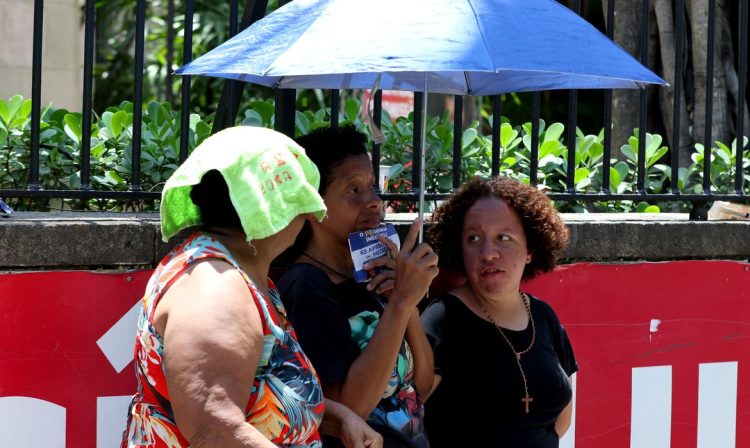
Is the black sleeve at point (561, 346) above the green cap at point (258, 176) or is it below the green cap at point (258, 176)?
below

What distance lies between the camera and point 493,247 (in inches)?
139

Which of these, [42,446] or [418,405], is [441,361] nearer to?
[418,405]

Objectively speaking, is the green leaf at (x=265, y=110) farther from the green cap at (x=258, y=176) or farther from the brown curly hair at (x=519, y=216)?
the green cap at (x=258, y=176)

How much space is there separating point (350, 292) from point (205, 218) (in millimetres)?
686

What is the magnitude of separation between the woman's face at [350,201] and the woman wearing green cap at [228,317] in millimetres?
518

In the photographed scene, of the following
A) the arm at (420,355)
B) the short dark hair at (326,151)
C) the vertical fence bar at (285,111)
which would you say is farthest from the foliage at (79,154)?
the arm at (420,355)

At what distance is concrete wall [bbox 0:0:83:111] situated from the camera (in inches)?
334

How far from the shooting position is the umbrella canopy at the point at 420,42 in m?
2.75

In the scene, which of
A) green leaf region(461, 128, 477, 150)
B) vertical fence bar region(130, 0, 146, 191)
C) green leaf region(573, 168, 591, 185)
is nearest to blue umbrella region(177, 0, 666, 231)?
vertical fence bar region(130, 0, 146, 191)

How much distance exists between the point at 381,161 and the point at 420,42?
1.64m

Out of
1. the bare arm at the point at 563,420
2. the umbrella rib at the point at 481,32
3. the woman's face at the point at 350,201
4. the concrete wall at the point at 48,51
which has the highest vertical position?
the concrete wall at the point at 48,51

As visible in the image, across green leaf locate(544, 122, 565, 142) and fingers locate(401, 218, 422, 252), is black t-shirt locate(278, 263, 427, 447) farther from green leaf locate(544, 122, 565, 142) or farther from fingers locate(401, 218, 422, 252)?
green leaf locate(544, 122, 565, 142)

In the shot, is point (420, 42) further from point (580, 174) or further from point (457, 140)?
point (580, 174)

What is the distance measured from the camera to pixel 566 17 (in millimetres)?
3115
